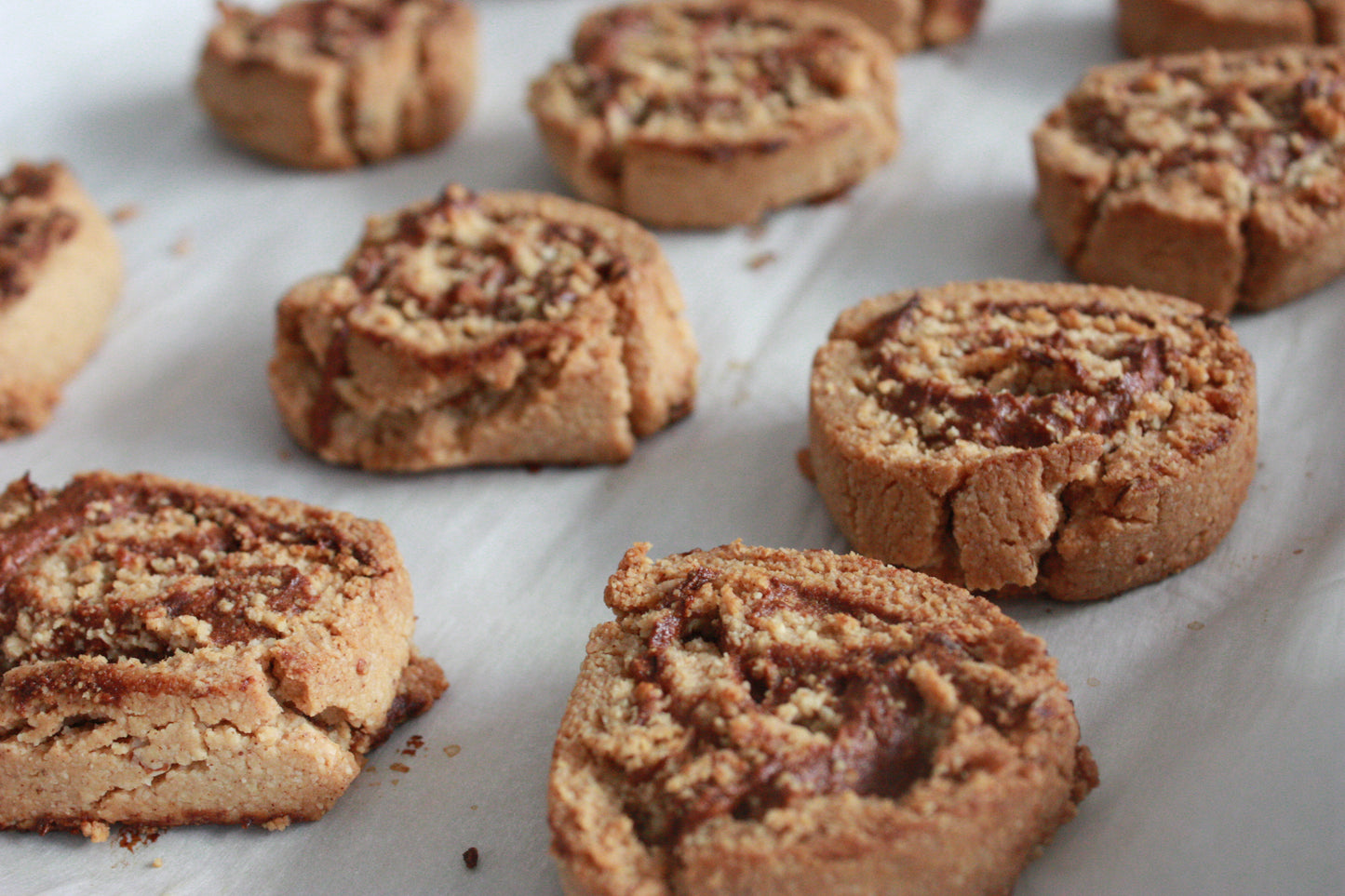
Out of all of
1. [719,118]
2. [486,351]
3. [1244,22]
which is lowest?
[486,351]

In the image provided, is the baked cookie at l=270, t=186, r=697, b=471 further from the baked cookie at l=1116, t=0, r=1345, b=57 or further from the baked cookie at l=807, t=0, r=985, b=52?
the baked cookie at l=1116, t=0, r=1345, b=57

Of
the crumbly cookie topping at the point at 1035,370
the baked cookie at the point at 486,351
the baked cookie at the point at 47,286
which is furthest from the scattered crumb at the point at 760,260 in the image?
the baked cookie at the point at 47,286

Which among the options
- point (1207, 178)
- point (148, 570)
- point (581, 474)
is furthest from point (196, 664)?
point (1207, 178)

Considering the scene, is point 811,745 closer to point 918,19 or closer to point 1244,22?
point 1244,22

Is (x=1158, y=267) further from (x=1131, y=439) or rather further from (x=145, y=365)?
(x=145, y=365)

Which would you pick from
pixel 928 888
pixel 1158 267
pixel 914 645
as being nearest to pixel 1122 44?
pixel 1158 267

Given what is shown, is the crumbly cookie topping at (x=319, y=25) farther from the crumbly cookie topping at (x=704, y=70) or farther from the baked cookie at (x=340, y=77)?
the crumbly cookie topping at (x=704, y=70)

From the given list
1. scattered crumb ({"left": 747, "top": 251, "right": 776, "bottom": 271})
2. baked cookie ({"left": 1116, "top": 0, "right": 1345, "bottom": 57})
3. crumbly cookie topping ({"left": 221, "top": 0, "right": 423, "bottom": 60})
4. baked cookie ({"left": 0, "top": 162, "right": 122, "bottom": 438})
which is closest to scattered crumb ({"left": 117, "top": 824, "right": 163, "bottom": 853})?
baked cookie ({"left": 0, "top": 162, "right": 122, "bottom": 438})
